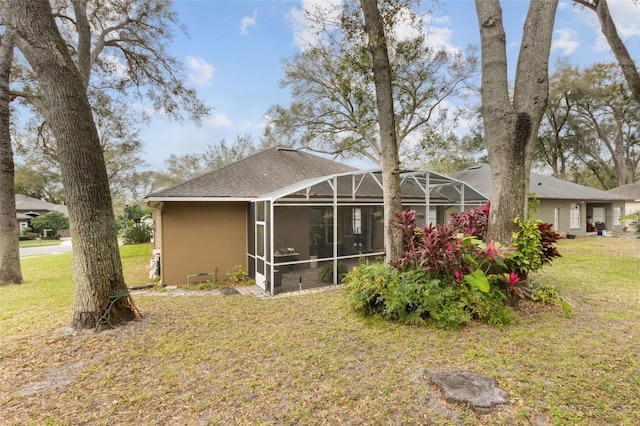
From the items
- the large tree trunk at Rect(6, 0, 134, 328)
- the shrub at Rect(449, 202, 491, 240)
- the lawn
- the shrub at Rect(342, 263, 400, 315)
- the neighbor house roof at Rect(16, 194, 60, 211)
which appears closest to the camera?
the lawn

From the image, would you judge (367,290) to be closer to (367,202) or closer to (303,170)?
(367,202)

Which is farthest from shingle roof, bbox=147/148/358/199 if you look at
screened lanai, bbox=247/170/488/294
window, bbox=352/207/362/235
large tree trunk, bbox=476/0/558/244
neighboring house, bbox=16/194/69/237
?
neighboring house, bbox=16/194/69/237

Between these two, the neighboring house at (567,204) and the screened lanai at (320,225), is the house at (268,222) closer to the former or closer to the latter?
the screened lanai at (320,225)

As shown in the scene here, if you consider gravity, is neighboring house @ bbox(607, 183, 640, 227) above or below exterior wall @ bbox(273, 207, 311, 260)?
above

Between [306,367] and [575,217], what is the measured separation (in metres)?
22.6

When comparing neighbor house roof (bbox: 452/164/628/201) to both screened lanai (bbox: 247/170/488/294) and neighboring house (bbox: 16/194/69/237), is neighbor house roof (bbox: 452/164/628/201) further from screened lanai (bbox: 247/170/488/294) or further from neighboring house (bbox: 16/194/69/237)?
neighboring house (bbox: 16/194/69/237)

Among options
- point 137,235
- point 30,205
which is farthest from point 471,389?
point 30,205

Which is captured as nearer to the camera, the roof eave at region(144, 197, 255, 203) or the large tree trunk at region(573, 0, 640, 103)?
the large tree trunk at region(573, 0, 640, 103)

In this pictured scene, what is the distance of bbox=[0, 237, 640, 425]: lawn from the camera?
2.61 metres

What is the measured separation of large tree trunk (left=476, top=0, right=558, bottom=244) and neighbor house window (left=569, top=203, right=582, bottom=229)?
1785 centimetres

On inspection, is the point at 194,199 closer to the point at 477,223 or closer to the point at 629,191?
the point at 477,223

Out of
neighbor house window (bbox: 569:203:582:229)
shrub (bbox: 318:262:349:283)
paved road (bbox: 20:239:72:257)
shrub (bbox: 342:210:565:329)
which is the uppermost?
neighbor house window (bbox: 569:203:582:229)

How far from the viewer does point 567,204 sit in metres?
17.9

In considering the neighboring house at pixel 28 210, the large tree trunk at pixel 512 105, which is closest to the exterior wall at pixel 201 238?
the large tree trunk at pixel 512 105
